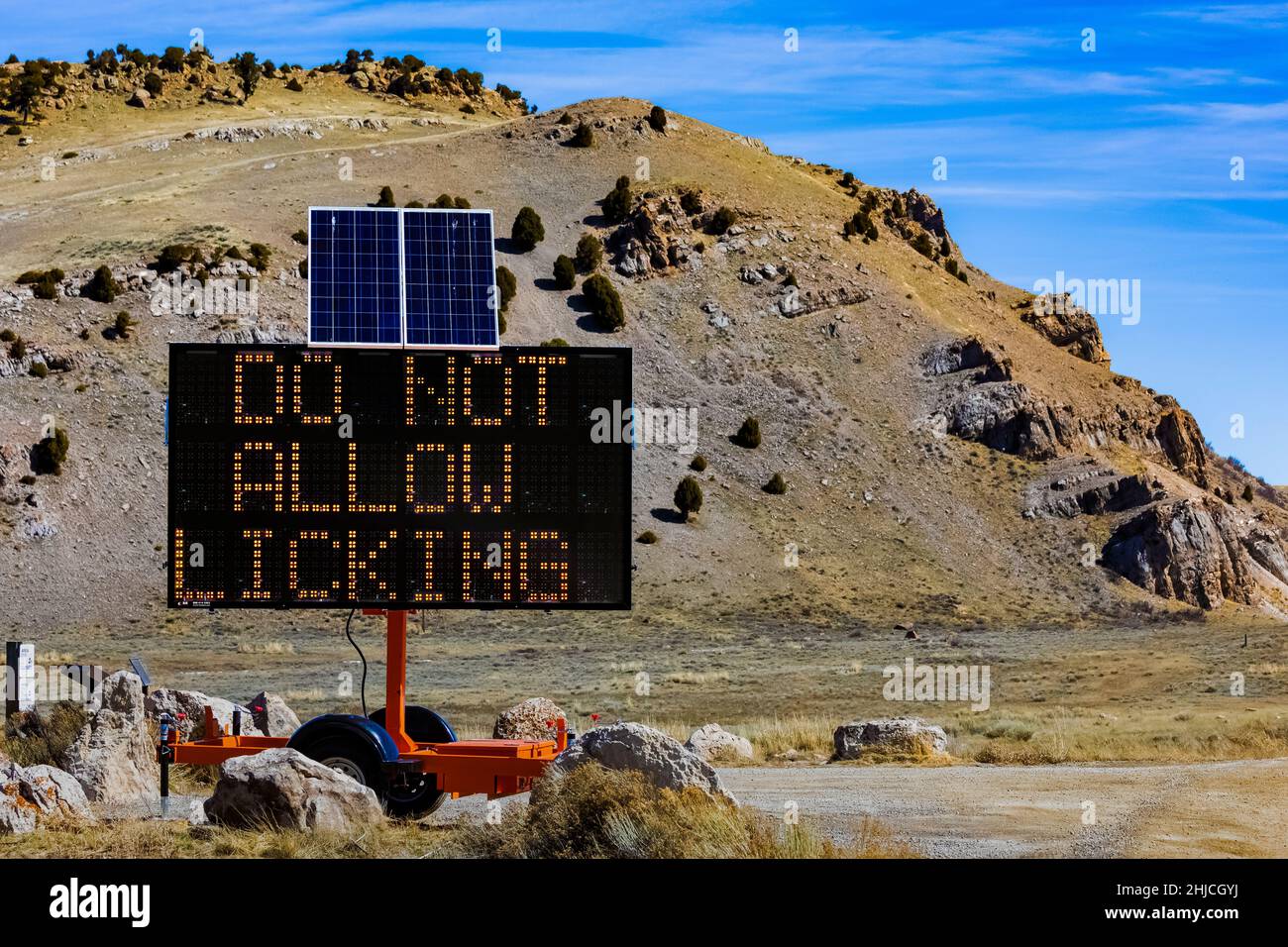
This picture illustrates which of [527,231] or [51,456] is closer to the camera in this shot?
[51,456]

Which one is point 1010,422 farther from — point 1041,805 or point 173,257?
point 1041,805

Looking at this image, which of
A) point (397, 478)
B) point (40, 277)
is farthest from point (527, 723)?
point (40, 277)

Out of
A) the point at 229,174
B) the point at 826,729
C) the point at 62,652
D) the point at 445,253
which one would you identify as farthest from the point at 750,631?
the point at 229,174

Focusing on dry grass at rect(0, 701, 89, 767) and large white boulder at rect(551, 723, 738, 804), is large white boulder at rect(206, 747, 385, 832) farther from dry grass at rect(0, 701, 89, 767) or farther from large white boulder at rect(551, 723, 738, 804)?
dry grass at rect(0, 701, 89, 767)

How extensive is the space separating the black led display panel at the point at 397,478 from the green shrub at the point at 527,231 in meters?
79.3

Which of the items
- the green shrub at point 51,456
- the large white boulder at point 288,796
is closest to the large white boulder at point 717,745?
the large white boulder at point 288,796

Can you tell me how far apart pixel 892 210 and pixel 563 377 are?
329 feet

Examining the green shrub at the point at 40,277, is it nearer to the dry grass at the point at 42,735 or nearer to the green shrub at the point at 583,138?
the green shrub at the point at 583,138

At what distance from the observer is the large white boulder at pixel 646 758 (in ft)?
61.2

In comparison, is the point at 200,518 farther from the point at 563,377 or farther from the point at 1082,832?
the point at 1082,832

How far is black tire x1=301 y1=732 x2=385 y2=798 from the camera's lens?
66.1ft

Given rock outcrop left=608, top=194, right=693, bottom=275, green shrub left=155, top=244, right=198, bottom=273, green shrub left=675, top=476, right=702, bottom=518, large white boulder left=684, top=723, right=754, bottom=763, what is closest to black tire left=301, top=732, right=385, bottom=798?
large white boulder left=684, top=723, right=754, bottom=763

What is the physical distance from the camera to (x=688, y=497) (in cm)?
7919

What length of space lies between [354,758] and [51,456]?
Result: 186 feet
